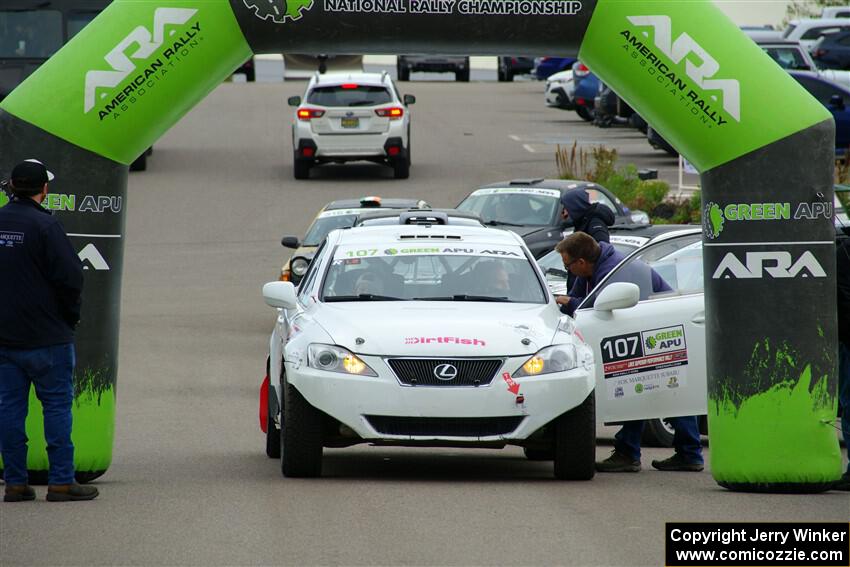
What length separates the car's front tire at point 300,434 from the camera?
1029cm

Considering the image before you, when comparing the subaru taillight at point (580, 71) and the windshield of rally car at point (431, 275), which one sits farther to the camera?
the subaru taillight at point (580, 71)

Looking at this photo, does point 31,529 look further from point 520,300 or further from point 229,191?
point 229,191

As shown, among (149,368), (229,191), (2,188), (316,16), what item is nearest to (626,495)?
(316,16)

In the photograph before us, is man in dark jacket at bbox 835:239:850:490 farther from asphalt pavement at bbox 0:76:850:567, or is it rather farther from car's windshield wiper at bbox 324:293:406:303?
car's windshield wiper at bbox 324:293:406:303

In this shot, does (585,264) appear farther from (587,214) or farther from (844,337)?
(844,337)

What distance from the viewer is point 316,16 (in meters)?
10.2

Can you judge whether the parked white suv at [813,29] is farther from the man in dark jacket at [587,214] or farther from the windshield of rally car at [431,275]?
the windshield of rally car at [431,275]

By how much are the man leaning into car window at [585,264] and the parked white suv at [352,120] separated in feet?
66.1

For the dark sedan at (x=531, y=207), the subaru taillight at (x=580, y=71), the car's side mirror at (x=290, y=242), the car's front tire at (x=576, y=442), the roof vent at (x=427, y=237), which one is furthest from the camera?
the subaru taillight at (x=580, y=71)

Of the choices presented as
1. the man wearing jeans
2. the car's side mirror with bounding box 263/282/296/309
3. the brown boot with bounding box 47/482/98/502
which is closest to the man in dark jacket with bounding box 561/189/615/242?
the car's side mirror with bounding box 263/282/296/309

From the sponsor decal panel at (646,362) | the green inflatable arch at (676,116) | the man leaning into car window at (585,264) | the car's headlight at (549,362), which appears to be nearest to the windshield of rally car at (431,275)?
the man leaning into car window at (585,264)

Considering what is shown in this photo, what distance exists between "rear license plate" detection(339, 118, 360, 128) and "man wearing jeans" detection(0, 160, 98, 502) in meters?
22.7

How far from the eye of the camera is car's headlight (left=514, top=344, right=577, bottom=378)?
10219 mm

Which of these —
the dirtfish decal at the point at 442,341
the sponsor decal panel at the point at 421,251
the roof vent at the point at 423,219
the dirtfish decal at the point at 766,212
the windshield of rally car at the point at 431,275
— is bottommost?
the dirtfish decal at the point at 442,341
